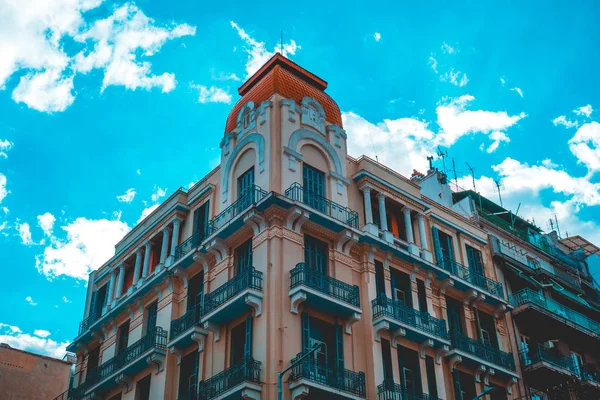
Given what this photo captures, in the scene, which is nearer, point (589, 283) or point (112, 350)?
point (112, 350)

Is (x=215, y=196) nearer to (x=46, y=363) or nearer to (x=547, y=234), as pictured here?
(x=46, y=363)

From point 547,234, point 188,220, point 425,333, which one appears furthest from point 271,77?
point 547,234

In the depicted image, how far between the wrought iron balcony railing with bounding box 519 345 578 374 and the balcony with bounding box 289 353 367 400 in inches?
486

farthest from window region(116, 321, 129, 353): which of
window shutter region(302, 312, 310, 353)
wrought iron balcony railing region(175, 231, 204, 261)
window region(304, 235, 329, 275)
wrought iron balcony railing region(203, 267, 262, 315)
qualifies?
window shutter region(302, 312, 310, 353)

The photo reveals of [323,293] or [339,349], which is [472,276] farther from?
[323,293]

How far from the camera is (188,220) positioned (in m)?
39.3

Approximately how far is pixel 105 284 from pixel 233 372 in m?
17.7

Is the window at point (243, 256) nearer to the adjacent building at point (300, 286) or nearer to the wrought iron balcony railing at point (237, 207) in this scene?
the adjacent building at point (300, 286)

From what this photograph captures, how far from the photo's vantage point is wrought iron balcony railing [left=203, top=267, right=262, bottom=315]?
102 feet

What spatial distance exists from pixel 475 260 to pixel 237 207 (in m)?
14.6

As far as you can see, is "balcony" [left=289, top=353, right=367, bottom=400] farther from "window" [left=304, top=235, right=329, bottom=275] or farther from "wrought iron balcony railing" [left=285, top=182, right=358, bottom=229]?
"wrought iron balcony railing" [left=285, top=182, right=358, bottom=229]

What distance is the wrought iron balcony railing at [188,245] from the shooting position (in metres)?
37.0

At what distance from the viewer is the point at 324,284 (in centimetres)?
3189

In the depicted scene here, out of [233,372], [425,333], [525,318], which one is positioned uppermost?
[525,318]
